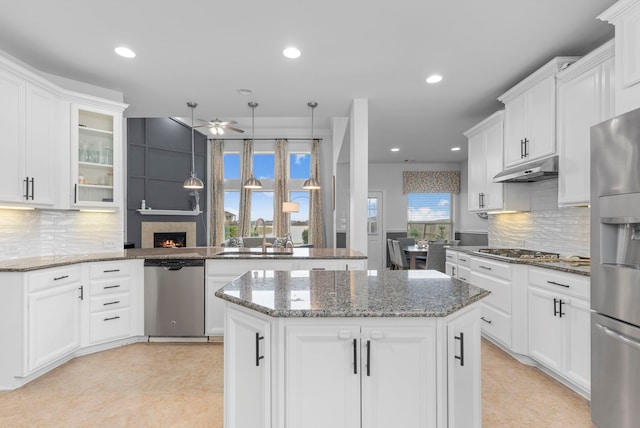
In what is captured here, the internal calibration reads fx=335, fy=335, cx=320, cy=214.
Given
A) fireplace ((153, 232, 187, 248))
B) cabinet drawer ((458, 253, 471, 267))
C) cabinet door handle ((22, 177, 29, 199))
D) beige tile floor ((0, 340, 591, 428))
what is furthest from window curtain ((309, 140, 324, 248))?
cabinet door handle ((22, 177, 29, 199))

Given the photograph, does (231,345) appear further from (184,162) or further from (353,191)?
(184,162)

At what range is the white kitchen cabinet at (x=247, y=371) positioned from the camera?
1355 mm

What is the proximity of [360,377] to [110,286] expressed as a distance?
9.38 feet

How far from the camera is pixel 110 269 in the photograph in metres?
3.20

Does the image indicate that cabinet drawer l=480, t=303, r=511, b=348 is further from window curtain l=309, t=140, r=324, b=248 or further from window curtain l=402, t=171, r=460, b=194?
window curtain l=402, t=171, r=460, b=194

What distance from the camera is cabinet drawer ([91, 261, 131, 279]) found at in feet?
10.2

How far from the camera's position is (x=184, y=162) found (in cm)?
750

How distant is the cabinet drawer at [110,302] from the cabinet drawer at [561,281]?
145 inches

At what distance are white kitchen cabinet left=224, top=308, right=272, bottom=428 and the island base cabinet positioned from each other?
0.36 ft

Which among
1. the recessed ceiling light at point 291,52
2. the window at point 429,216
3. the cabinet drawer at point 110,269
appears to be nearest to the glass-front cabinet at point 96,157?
the cabinet drawer at point 110,269

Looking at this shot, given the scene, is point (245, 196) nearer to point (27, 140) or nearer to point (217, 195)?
point (217, 195)

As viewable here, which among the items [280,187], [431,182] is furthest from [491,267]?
[280,187]

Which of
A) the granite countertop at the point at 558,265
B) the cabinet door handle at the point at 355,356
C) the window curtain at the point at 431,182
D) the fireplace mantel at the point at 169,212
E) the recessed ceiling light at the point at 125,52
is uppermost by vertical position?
the recessed ceiling light at the point at 125,52

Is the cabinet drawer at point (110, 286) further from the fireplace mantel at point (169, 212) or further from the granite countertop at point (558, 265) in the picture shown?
the fireplace mantel at point (169, 212)
